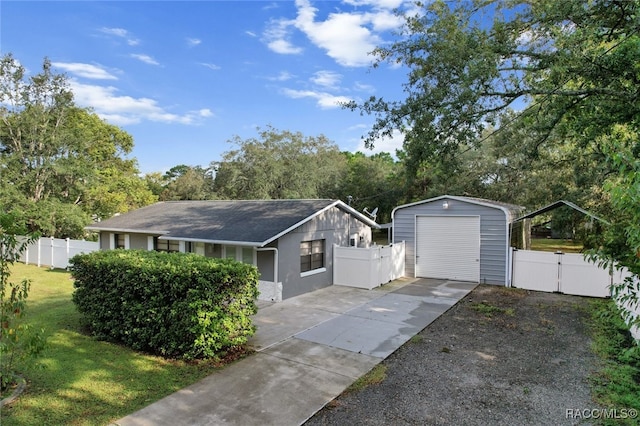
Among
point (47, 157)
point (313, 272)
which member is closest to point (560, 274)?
point (313, 272)

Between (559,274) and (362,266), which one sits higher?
(362,266)

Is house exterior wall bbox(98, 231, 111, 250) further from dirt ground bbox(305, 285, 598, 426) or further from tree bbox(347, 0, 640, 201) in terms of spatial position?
dirt ground bbox(305, 285, 598, 426)

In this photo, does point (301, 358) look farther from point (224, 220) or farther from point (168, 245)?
point (168, 245)

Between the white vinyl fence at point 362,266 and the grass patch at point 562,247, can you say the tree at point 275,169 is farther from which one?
the white vinyl fence at point 362,266

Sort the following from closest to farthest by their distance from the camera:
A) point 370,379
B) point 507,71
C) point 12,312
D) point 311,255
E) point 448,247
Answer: point 12,312 → point 370,379 → point 507,71 → point 311,255 → point 448,247

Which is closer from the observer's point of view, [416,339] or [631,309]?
[631,309]

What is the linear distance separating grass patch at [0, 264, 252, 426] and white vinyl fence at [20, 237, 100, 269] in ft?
33.9

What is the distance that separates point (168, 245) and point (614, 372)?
13336 mm

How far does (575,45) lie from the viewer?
719 centimetres

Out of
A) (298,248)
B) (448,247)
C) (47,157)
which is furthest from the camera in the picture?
(47,157)

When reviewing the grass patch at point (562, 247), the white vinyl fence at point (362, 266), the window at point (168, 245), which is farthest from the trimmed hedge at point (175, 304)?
the grass patch at point (562, 247)

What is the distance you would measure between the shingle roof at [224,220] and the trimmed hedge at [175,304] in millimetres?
3586

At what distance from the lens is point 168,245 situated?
14.0 metres

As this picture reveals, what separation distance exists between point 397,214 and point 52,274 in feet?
49.8
